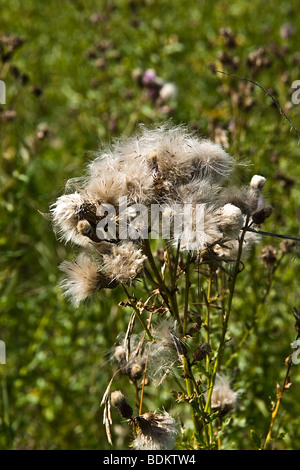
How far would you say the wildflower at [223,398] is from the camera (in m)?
1.64

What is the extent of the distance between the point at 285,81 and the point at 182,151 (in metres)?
1.89

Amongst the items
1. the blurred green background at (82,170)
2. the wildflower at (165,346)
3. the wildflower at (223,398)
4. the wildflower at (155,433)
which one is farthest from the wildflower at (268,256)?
the wildflower at (155,433)

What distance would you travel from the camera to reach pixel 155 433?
1.39m

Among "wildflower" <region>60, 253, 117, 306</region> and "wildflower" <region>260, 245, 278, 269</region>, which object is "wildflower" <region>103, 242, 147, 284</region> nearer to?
"wildflower" <region>60, 253, 117, 306</region>

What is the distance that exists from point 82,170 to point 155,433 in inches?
28.5

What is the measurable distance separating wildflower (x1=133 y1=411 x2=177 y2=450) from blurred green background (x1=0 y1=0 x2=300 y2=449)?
0.33 m

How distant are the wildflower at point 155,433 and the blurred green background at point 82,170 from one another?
33 cm

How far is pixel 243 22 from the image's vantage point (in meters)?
4.97

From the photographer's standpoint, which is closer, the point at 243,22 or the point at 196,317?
the point at 196,317

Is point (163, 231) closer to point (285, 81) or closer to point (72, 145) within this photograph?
point (285, 81)

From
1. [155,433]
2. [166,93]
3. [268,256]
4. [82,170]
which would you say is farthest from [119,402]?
[166,93]

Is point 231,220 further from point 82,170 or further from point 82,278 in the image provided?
point 82,170

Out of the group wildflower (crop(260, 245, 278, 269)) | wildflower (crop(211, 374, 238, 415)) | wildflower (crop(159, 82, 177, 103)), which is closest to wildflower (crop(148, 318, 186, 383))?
wildflower (crop(211, 374, 238, 415))
